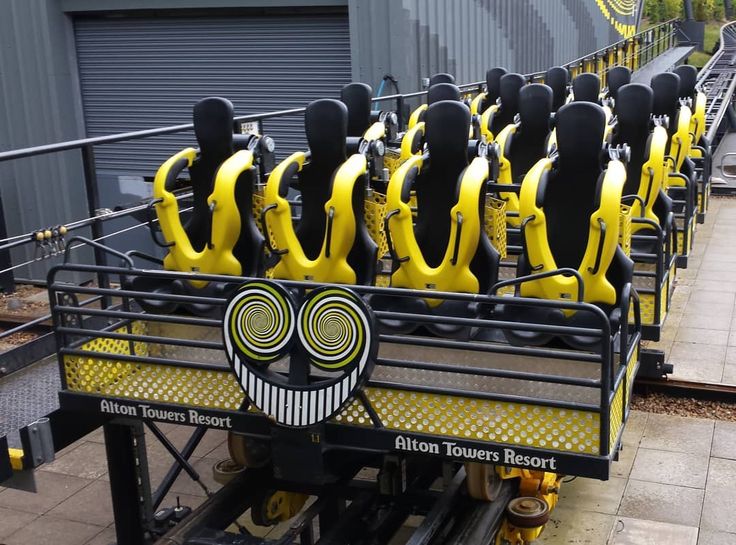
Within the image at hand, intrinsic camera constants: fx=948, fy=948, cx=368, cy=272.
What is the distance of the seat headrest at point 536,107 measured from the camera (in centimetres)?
722

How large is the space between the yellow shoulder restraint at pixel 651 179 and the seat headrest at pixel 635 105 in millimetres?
225

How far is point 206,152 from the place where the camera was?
539cm

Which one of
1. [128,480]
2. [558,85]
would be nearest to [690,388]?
[558,85]

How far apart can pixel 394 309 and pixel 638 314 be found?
3.94ft

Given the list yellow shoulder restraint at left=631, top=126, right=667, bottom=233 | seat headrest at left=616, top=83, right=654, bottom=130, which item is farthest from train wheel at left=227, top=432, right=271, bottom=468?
seat headrest at left=616, top=83, right=654, bottom=130

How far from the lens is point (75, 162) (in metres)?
13.6

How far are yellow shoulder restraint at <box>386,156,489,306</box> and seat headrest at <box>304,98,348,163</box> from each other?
0.46 m

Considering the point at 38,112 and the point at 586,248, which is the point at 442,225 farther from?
the point at 38,112

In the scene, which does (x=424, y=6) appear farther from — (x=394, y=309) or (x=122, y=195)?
(x=394, y=309)

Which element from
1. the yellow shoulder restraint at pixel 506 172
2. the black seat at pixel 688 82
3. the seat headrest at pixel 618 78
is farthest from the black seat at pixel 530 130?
the black seat at pixel 688 82

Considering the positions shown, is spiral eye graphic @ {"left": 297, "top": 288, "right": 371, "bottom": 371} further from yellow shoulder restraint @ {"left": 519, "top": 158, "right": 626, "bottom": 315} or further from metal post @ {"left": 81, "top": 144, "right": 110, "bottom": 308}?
metal post @ {"left": 81, "top": 144, "right": 110, "bottom": 308}

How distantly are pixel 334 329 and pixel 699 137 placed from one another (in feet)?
23.1

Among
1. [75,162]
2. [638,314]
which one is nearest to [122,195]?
[75,162]

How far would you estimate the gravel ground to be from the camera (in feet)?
22.6
